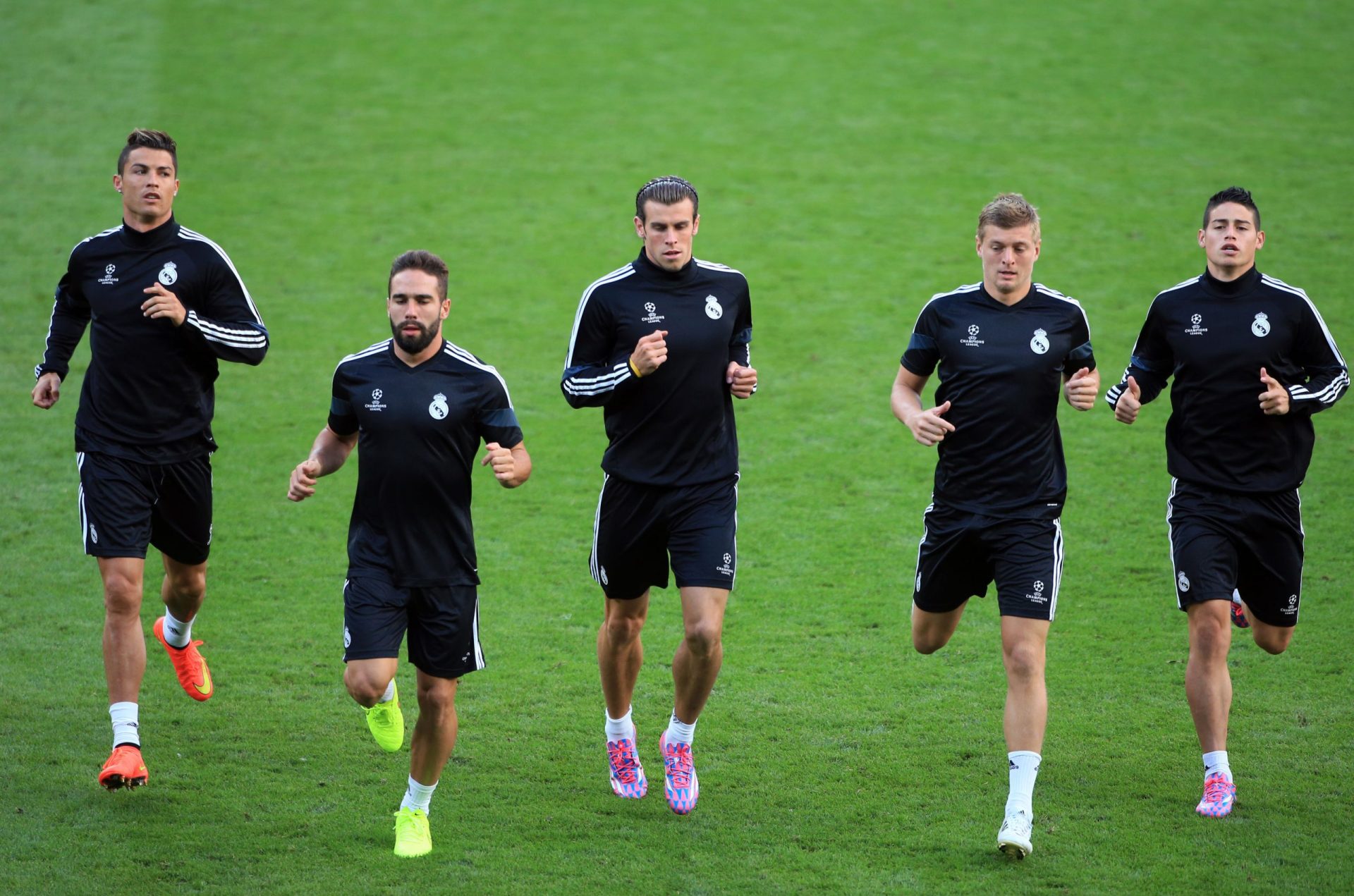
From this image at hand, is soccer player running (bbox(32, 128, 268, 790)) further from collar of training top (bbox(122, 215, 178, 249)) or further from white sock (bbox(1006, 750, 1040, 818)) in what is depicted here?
white sock (bbox(1006, 750, 1040, 818))

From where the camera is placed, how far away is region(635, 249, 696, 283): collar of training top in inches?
244

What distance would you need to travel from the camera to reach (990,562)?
6020mm

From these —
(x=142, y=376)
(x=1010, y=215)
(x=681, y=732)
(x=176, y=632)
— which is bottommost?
(x=681, y=732)

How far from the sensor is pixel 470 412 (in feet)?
18.5

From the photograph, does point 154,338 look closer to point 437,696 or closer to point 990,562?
point 437,696

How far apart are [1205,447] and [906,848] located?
88.2 inches

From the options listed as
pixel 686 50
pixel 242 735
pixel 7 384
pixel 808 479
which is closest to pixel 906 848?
pixel 242 735

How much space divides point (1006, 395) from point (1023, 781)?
62.0 inches

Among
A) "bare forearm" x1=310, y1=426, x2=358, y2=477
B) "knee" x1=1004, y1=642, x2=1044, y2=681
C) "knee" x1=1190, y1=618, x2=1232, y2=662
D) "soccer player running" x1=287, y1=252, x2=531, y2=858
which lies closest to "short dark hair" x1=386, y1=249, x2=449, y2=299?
"soccer player running" x1=287, y1=252, x2=531, y2=858

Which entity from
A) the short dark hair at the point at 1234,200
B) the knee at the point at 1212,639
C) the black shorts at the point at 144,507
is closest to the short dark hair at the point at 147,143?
the black shorts at the point at 144,507

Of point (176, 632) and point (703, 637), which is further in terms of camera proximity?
point (176, 632)

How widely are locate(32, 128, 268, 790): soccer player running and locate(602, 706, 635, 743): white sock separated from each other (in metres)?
2.08

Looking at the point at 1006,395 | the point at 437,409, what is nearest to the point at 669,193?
the point at 437,409

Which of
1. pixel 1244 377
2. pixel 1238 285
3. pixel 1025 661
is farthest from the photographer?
pixel 1238 285
